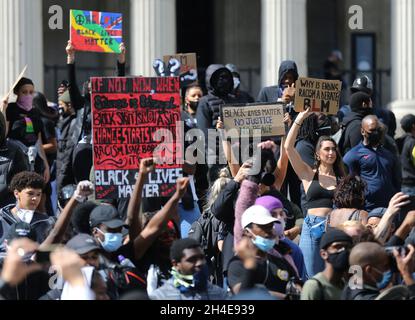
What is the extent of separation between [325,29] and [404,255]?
83.2ft

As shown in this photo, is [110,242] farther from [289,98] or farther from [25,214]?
[289,98]

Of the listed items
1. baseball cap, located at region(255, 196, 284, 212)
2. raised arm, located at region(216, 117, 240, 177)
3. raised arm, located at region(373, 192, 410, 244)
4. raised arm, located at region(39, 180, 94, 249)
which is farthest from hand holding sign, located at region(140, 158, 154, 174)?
raised arm, located at region(216, 117, 240, 177)

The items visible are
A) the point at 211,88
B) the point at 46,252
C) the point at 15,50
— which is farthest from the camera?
the point at 15,50

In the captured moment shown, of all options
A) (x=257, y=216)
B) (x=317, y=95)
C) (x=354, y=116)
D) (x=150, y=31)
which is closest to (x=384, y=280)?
(x=257, y=216)

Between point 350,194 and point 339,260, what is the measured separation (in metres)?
2.52

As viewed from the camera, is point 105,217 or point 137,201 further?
point 137,201

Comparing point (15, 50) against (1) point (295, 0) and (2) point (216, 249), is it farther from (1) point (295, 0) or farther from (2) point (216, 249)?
(2) point (216, 249)

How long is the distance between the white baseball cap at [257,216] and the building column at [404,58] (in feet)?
58.0

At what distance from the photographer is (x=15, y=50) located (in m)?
27.6

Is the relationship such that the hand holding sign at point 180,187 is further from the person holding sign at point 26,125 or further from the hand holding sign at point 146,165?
the person holding sign at point 26,125

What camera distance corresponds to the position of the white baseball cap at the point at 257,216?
1239 centimetres

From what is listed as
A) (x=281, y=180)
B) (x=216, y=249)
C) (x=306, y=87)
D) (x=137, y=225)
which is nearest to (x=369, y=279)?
(x=137, y=225)

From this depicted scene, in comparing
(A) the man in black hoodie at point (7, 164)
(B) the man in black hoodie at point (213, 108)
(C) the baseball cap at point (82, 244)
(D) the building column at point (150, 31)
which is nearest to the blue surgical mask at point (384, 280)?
(C) the baseball cap at point (82, 244)

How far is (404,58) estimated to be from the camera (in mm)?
30172
